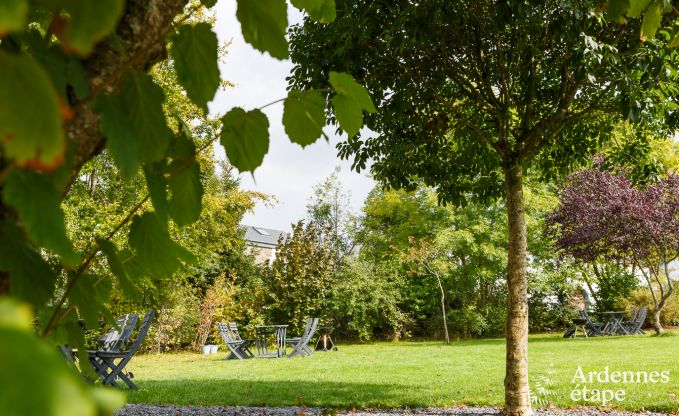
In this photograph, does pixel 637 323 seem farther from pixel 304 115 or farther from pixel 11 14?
pixel 11 14

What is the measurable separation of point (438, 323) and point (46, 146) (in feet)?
60.9

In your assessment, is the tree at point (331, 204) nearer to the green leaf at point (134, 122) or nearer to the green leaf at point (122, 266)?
the green leaf at point (122, 266)

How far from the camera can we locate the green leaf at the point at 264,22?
0.56m

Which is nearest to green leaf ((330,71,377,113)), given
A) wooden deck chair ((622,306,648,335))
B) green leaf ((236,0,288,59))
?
green leaf ((236,0,288,59))

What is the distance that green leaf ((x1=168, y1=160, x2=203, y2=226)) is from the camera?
2.32 feet

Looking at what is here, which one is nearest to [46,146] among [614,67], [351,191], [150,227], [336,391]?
[150,227]

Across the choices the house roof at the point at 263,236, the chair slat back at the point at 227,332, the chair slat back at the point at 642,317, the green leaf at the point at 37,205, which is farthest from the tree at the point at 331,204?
the green leaf at the point at 37,205

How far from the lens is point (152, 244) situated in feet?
2.31

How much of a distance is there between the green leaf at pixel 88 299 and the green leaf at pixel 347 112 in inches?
17.0

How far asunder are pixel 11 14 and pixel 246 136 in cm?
47

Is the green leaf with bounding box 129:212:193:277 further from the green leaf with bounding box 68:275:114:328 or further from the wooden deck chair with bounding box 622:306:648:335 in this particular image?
the wooden deck chair with bounding box 622:306:648:335

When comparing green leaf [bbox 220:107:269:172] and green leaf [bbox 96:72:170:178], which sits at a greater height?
green leaf [bbox 220:107:269:172]

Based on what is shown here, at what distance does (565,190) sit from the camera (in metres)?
16.8

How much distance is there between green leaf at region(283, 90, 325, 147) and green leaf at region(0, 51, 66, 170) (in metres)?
0.47
